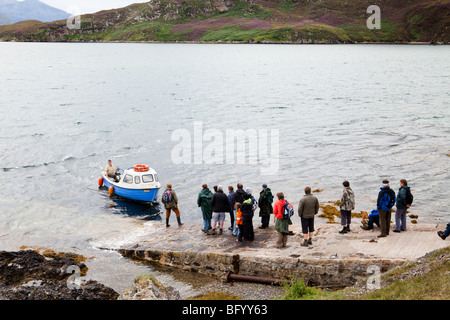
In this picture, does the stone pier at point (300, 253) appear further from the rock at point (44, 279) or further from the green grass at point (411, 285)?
the rock at point (44, 279)

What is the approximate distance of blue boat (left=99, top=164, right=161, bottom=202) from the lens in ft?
107

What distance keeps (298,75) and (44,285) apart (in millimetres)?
112857

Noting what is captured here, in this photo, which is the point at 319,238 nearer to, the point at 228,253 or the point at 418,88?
the point at 228,253

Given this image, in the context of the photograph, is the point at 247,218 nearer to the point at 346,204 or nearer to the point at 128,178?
the point at 346,204

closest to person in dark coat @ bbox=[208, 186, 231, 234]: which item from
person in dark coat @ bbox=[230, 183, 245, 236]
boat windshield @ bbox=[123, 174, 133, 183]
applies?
person in dark coat @ bbox=[230, 183, 245, 236]

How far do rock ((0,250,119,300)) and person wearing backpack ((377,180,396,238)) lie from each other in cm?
1231

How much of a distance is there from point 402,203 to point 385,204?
3.84 feet

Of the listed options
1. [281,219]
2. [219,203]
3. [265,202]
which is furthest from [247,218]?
[219,203]

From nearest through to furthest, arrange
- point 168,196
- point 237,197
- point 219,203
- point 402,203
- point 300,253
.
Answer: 1. point 300,253
2. point 402,203
3. point 237,197
4. point 219,203
5. point 168,196

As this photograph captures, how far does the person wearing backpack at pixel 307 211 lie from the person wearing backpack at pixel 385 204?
115 inches

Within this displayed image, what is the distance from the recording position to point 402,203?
20.0 metres

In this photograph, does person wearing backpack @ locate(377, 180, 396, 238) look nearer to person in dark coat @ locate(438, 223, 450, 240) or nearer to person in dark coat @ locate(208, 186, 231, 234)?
person in dark coat @ locate(438, 223, 450, 240)
